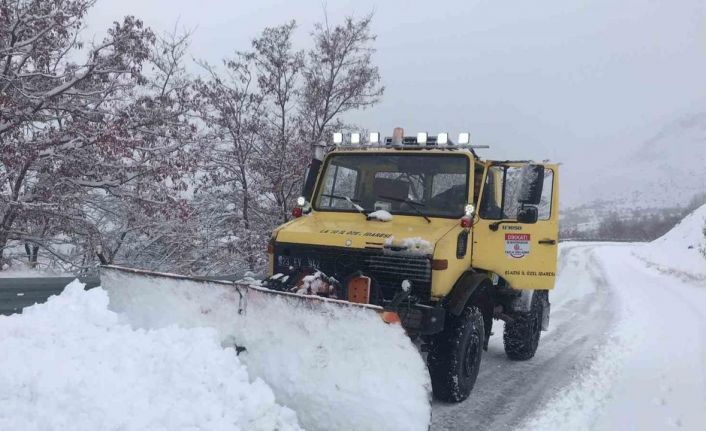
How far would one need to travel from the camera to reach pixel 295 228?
5.29 meters

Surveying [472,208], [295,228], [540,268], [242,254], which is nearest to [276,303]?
[295,228]

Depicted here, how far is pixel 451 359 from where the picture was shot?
15.3 feet

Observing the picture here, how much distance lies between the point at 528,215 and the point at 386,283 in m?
1.65

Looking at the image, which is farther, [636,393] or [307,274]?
[636,393]

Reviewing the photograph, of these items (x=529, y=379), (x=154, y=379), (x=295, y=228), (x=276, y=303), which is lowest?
(x=529, y=379)

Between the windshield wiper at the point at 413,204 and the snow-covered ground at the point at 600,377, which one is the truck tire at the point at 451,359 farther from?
the windshield wiper at the point at 413,204

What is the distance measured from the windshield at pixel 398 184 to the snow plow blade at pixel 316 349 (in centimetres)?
189

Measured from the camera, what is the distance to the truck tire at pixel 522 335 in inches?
255

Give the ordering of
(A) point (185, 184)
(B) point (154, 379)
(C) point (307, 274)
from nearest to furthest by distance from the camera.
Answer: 1. (B) point (154, 379)
2. (C) point (307, 274)
3. (A) point (185, 184)

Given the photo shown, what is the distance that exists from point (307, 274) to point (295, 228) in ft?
1.95

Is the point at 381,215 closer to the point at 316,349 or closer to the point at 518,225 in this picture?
the point at 518,225

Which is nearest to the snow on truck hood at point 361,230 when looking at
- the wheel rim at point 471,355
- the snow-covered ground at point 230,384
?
the wheel rim at point 471,355

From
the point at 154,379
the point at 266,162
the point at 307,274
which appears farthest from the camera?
the point at 266,162

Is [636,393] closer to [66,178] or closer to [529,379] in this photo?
[529,379]
